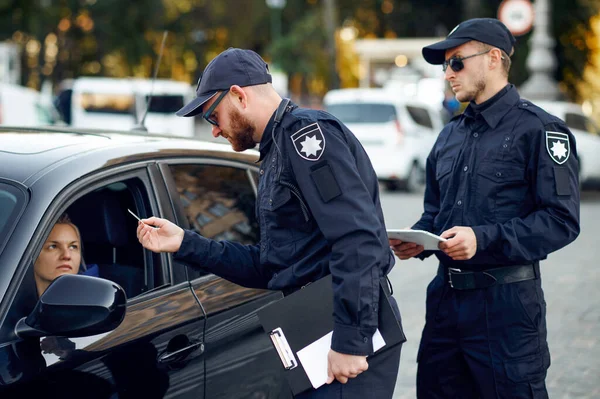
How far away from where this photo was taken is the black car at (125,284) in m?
2.59

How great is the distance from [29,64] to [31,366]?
48297 millimetres

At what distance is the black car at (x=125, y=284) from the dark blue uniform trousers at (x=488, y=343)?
61 centimetres

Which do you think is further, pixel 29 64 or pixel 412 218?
pixel 29 64

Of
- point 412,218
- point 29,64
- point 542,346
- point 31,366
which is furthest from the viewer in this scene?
point 29,64

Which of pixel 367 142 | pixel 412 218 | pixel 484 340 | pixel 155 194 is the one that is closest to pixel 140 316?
pixel 155 194

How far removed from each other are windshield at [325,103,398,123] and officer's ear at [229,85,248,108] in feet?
50.2

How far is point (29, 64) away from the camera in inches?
1914

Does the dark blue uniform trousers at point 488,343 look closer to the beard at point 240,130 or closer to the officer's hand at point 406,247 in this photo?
the officer's hand at point 406,247

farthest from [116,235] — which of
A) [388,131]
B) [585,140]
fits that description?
[585,140]

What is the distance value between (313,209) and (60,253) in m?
0.94

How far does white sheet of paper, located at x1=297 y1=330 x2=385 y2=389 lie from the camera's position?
2.78 metres

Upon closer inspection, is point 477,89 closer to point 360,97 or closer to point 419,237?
point 419,237

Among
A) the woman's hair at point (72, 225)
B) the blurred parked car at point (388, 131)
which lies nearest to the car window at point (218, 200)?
the woman's hair at point (72, 225)

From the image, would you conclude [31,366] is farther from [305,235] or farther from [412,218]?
[412,218]
